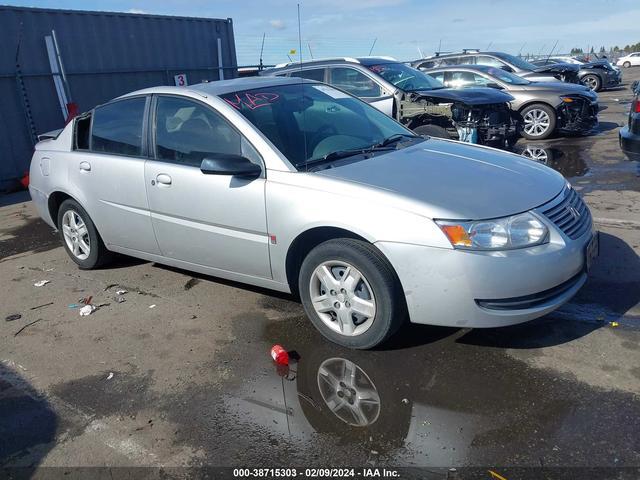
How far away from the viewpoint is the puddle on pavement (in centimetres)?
251

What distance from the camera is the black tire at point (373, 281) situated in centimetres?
310

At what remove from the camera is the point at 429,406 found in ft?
9.36

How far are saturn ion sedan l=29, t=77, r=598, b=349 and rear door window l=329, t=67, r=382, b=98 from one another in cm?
422

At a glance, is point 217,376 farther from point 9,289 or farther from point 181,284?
point 9,289

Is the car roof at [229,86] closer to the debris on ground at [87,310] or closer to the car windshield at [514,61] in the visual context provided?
the debris on ground at [87,310]

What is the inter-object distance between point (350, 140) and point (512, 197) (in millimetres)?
1333

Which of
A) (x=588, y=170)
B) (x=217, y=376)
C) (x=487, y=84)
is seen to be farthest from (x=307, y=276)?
(x=487, y=84)

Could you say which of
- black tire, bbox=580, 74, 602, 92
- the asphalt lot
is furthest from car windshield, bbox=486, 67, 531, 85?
black tire, bbox=580, 74, 602, 92

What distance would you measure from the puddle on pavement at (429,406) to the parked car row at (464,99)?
4.47 metres

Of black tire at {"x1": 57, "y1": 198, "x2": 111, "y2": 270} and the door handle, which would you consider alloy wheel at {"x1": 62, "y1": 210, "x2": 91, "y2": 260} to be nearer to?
black tire at {"x1": 57, "y1": 198, "x2": 111, "y2": 270}

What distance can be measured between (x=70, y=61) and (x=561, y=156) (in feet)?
30.7

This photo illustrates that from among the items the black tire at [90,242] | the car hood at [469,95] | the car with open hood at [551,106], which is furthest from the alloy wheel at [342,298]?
the car with open hood at [551,106]

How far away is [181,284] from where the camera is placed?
4695 mm

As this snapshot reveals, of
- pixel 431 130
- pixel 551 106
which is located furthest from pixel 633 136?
pixel 551 106
